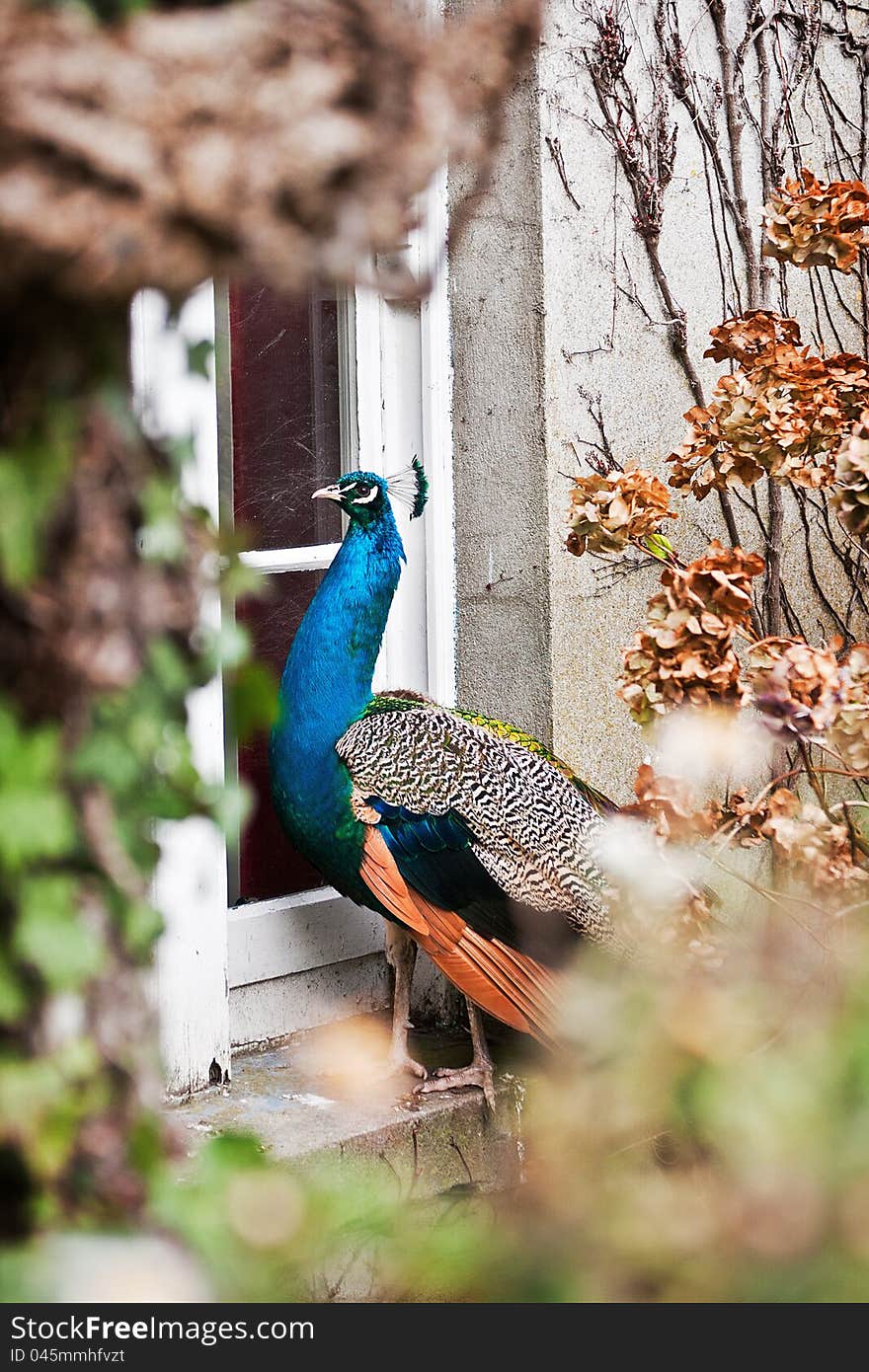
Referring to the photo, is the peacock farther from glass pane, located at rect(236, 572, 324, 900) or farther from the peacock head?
glass pane, located at rect(236, 572, 324, 900)

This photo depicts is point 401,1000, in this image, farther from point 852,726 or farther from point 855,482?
point 855,482

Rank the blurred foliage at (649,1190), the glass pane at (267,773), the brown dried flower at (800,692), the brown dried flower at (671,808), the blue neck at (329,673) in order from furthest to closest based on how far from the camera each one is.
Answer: the glass pane at (267,773) < the blue neck at (329,673) < the brown dried flower at (671,808) < the brown dried flower at (800,692) < the blurred foliage at (649,1190)

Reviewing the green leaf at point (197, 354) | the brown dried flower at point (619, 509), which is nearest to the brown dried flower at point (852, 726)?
the brown dried flower at point (619, 509)

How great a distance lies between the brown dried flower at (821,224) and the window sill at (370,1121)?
56.4 inches

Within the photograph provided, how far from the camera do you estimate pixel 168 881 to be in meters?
2.29

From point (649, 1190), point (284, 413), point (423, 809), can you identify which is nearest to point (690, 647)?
point (423, 809)

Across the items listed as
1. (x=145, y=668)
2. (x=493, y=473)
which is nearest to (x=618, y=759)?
(x=493, y=473)

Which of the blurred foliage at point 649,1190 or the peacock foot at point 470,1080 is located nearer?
the blurred foliage at point 649,1190

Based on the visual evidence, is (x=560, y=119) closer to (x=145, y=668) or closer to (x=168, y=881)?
(x=168, y=881)

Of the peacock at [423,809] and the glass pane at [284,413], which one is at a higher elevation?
the glass pane at [284,413]

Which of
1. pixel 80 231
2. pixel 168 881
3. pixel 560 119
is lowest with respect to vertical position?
pixel 168 881

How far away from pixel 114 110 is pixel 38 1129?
1.66 ft

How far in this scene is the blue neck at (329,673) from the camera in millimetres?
2441

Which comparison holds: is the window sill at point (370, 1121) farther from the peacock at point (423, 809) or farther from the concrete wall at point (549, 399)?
the concrete wall at point (549, 399)
